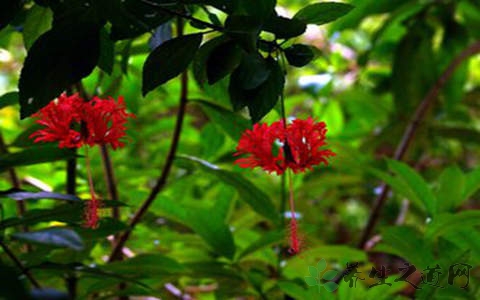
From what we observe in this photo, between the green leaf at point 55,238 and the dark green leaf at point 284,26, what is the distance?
8.2 inches

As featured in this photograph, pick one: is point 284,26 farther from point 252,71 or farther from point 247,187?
point 247,187

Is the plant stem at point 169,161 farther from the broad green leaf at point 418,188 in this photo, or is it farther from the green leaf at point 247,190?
the broad green leaf at point 418,188

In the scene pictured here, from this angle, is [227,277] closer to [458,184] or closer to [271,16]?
[458,184]

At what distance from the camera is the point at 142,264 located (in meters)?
0.78

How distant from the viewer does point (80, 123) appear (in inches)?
Result: 22.2

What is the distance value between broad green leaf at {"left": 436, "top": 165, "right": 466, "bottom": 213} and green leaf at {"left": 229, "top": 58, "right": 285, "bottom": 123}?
481 millimetres

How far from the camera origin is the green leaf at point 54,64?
504 mm

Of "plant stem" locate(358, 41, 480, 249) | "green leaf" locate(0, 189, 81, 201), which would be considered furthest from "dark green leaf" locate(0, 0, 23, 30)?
"plant stem" locate(358, 41, 480, 249)

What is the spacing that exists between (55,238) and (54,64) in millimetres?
151

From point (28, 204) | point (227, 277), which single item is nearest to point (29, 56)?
point (227, 277)

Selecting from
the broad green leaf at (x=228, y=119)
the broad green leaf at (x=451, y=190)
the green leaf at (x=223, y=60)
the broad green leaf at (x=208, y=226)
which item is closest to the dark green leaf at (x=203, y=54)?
the green leaf at (x=223, y=60)

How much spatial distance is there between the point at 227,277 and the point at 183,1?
511 millimetres

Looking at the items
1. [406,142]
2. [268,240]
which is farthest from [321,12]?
[406,142]

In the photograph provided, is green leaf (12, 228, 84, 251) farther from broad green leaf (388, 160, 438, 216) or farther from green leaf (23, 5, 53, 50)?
broad green leaf (388, 160, 438, 216)
